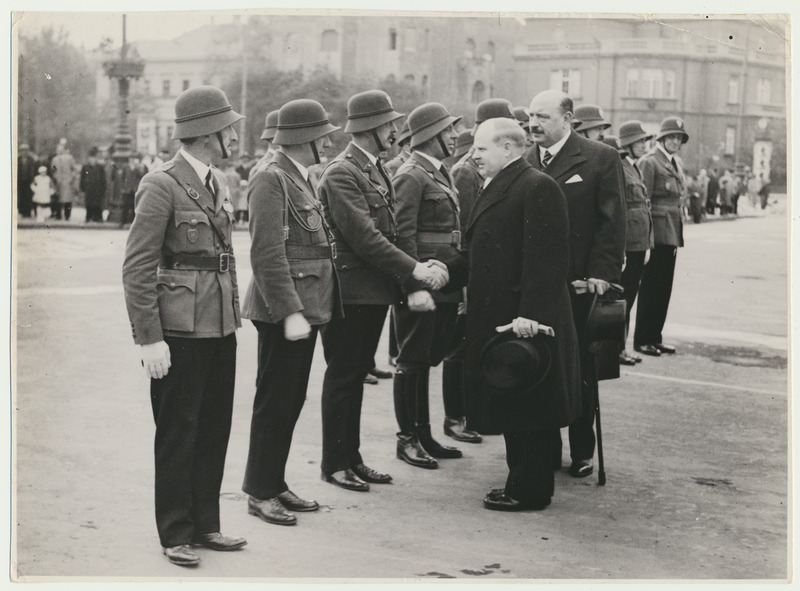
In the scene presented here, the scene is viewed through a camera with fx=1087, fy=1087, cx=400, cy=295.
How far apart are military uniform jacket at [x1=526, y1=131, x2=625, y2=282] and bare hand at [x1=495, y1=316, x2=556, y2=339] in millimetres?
897

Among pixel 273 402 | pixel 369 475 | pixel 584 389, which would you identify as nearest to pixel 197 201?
pixel 273 402

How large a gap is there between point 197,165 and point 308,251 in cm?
97

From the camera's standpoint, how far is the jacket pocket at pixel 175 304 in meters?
4.78

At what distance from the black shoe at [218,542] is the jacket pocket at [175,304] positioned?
3.41 feet

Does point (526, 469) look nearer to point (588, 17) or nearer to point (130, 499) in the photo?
point (130, 499)

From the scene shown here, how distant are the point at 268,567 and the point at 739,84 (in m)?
7.58

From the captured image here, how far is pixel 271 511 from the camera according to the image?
559 cm

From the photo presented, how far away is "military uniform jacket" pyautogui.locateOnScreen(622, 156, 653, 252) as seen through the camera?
10.6 meters

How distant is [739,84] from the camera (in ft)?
34.6

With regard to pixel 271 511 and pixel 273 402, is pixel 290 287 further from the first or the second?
pixel 271 511

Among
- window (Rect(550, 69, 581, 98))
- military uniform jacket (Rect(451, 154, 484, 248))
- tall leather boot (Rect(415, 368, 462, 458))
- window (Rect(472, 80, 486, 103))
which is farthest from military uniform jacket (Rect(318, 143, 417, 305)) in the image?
window (Rect(472, 80, 486, 103))

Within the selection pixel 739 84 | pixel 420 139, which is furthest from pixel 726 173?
pixel 420 139

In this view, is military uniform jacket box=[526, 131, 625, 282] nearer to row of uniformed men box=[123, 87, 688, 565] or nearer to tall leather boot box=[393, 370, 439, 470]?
row of uniformed men box=[123, 87, 688, 565]

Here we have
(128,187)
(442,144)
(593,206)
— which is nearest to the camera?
(593,206)
